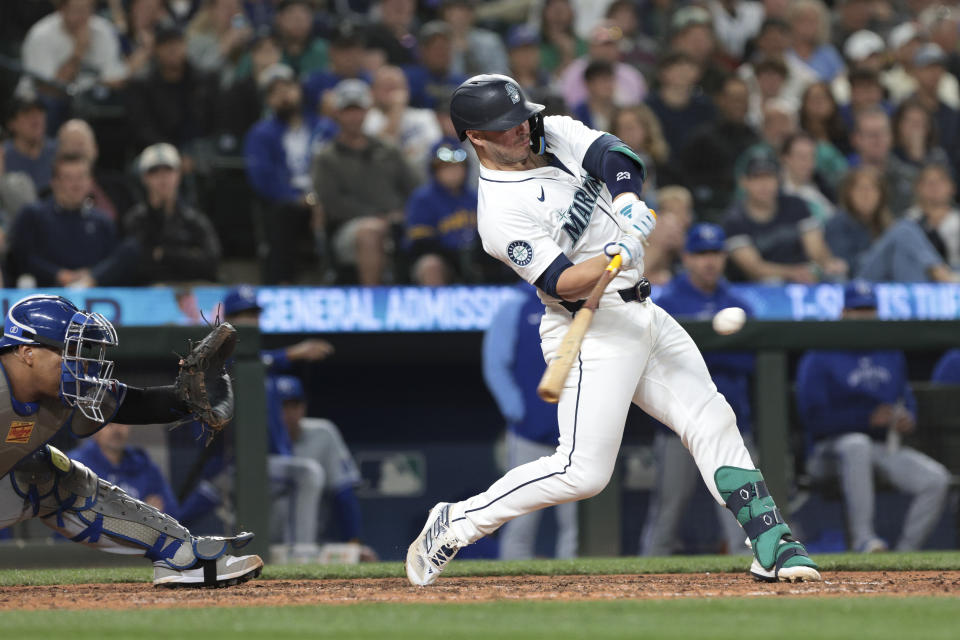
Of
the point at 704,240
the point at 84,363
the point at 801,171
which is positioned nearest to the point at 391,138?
the point at 801,171

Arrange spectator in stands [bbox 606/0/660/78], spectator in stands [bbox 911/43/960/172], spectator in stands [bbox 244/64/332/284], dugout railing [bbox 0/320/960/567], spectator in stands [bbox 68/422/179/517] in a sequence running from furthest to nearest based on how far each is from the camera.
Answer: spectator in stands [bbox 606/0/660/78]
spectator in stands [bbox 911/43/960/172]
spectator in stands [bbox 244/64/332/284]
dugout railing [bbox 0/320/960/567]
spectator in stands [bbox 68/422/179/517]

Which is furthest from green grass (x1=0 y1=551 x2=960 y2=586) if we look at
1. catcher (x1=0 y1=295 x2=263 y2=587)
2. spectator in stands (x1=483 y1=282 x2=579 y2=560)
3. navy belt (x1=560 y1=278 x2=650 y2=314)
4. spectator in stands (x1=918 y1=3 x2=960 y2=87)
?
spectator in stands (x1=918 y1=3 x2=960 y2=87)

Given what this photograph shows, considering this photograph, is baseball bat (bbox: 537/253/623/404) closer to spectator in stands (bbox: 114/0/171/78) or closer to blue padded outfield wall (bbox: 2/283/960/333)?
blue padded outfield wall (bbox: 2/283/960/333)

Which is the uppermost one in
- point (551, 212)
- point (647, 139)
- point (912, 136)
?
point (912, 136)

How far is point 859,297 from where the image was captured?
7.94 meters

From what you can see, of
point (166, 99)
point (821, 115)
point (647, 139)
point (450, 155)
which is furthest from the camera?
point (821, 115)

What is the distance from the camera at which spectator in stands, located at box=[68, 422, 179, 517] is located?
6.78 metres

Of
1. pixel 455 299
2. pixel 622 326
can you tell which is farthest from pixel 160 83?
pixel 622 326

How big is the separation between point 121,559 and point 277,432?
1039 mm

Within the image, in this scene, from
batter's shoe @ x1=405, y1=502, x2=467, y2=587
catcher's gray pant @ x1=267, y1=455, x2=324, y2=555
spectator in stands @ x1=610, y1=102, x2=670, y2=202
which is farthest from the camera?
spectator in stands @ x1=610, y1=102, x2=670, y2=202

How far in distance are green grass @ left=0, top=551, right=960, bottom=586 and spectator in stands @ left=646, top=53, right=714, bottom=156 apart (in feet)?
16.8

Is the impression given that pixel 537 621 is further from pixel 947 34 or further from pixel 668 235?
pixel 947 34

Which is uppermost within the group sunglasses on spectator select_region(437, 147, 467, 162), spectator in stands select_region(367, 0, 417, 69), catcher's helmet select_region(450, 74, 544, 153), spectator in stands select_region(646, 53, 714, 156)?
spectator in stands select_region(367, 0, 417, 69)

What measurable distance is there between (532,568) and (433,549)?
0.95 m
